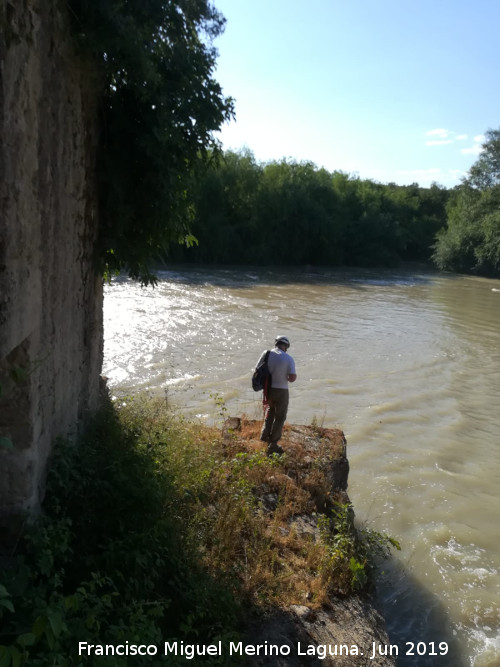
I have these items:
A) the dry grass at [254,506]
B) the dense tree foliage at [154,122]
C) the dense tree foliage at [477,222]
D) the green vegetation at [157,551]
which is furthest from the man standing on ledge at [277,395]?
the dense tree foliage at [477,222]

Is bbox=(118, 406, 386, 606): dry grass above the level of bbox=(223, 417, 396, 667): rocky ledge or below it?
above

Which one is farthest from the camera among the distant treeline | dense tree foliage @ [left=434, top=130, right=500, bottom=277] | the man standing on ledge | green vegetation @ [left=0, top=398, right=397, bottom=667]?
dense tree foliage @ [left=434, top=130, right=500, bottom=277]

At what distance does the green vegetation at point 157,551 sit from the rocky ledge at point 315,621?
0.10 metres

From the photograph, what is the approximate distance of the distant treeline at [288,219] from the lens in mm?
43125

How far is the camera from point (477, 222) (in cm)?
5009

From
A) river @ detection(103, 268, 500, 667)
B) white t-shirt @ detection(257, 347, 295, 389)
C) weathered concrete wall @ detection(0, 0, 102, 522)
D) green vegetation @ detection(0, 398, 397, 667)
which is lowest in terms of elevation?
river @ detection(103, 268, 500, 667)

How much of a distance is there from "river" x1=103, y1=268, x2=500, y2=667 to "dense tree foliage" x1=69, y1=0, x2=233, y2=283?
12.0ft

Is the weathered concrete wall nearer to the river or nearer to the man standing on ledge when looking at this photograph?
the man standing on ledge

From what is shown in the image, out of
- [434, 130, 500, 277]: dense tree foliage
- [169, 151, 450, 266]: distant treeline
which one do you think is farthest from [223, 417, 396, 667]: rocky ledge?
[434, 130, 500, 277]: dense tree foliage

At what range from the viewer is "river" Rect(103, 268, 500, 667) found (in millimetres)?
6520

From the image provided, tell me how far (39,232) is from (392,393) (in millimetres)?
11390

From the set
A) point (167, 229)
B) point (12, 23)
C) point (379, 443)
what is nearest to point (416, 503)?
point (379, 443)

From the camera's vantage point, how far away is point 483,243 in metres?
48.7

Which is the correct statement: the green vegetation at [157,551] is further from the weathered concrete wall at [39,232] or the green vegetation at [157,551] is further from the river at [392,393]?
the river at [392,393]
